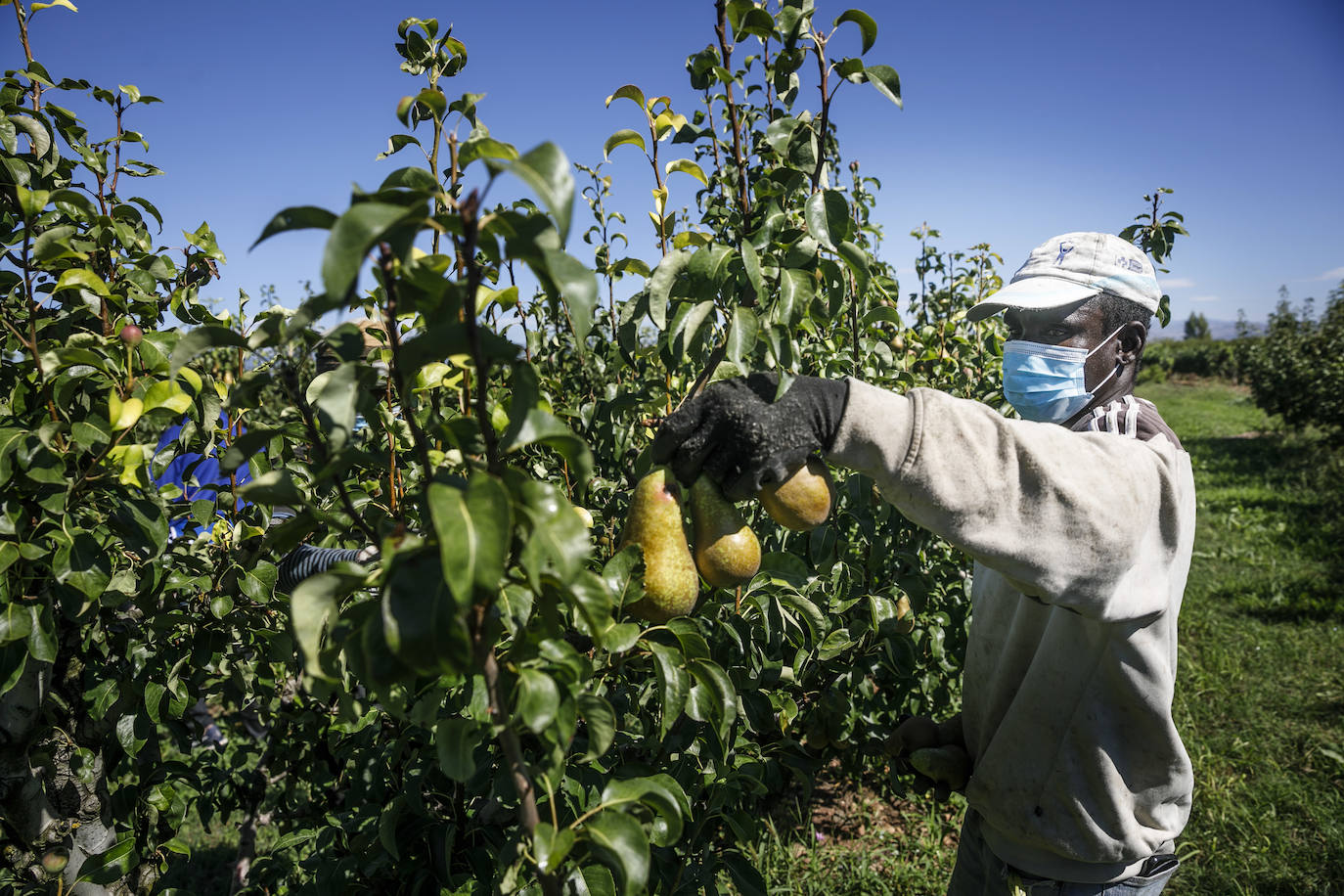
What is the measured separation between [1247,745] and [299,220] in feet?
19.2

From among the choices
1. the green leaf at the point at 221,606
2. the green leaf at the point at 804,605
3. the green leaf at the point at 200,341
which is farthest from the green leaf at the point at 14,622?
the green leaf at the point at 804,605

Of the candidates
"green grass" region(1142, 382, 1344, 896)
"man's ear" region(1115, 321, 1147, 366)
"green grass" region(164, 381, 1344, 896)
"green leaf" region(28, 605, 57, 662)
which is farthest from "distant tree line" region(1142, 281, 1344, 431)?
"green leaf" region(28, 605, 57, 662)

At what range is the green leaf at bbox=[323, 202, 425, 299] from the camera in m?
0.68

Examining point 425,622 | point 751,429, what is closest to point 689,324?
point 751,429

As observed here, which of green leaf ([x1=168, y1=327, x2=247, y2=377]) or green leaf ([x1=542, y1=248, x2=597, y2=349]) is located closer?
green leaf ([x1=542, y1=248, x2=597, y2=349])

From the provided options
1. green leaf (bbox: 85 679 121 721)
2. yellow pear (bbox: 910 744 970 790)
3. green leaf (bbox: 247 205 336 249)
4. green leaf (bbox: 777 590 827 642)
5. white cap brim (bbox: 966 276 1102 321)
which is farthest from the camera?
yellow pear (bbox: 910 744 970 790)

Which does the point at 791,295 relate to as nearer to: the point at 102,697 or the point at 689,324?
the point at 689,324

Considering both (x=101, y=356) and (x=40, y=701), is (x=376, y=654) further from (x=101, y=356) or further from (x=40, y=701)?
(x=40, y=701)

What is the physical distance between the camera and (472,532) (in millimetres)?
738

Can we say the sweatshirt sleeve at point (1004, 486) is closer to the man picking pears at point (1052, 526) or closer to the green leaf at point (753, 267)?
the man picking pears at point (1052, 526)

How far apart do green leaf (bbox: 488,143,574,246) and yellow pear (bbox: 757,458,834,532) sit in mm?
743

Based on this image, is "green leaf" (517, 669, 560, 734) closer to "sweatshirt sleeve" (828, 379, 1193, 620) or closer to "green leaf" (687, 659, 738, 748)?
"green leaf" (687, 659, 738, 748)

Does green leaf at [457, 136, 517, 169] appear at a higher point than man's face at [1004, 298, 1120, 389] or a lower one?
higher

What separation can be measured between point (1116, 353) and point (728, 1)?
4.34 feet
